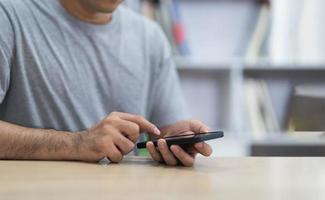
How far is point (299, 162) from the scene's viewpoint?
0.98 metres

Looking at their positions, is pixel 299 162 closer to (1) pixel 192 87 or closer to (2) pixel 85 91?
(2) pixel 85 91

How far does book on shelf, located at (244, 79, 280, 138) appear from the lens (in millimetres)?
2312

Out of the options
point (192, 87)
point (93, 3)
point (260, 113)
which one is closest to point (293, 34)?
point (260, 113)

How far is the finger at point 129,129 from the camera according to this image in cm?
92

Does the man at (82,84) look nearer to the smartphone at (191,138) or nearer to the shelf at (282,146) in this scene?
the smartphone at (191,138)

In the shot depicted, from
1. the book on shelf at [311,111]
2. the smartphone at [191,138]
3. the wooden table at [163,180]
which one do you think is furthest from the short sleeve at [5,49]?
the book on shelf at [311,111]

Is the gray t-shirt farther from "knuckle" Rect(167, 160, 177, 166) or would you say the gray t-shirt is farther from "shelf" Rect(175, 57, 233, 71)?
"shelf" Rect(175, 57, 233, 71)

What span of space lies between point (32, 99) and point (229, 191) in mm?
690

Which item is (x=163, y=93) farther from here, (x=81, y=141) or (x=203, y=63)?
(x=203, y=63)

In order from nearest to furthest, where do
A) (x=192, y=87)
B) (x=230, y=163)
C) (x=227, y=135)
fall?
(x=230, y=163) → (x=227, y=135) → (x=192, y=87)

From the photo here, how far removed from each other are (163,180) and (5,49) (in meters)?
0.60

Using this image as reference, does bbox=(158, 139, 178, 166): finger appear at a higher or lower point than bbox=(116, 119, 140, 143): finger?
lower

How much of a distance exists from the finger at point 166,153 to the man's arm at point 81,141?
0.14 feet

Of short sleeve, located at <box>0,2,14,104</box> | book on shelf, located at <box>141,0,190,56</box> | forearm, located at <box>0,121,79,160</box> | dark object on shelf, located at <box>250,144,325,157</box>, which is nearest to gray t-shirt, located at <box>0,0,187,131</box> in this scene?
short sleeve, located at <box>0,2,14,104</box>
